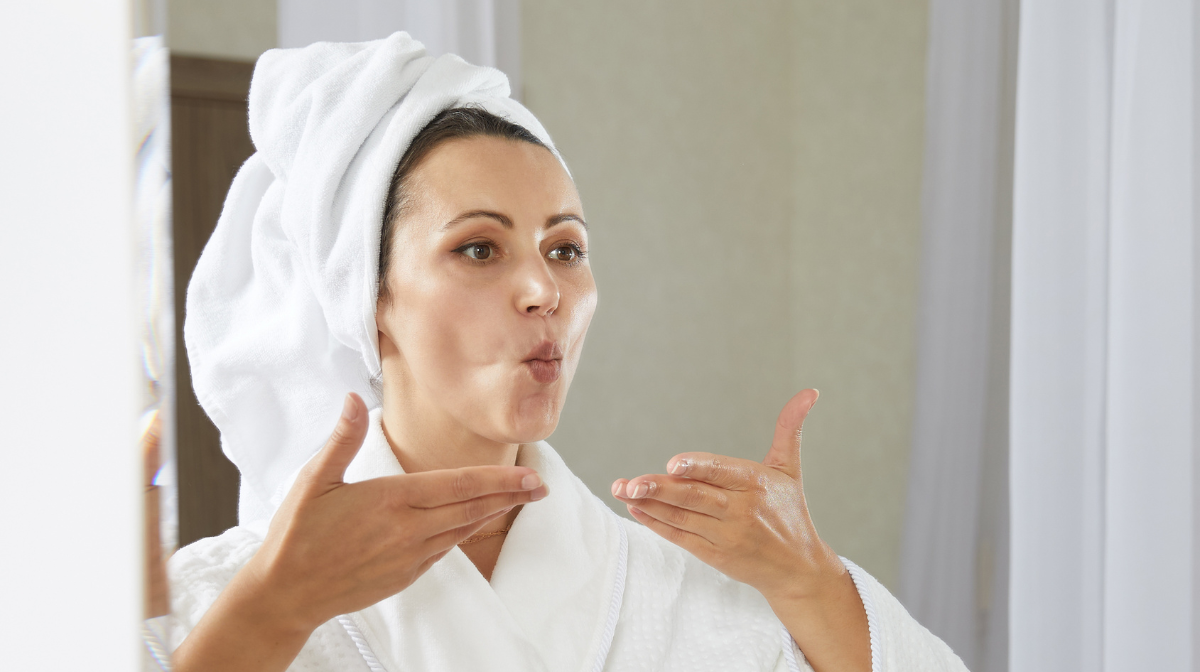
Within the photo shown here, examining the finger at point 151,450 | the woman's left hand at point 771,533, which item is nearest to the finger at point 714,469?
the woman's left hand at point 771,533

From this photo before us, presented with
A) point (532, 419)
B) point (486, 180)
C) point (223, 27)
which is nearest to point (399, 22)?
point (223, 27)

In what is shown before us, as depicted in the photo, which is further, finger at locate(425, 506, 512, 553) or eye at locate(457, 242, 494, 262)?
eye at locate(457, 242, 494, 262)

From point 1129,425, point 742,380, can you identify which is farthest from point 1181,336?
point 742,380

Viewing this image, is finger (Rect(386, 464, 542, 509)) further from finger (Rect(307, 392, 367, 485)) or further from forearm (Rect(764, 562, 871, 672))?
forearm (Rect(764, 562, 871, 672))

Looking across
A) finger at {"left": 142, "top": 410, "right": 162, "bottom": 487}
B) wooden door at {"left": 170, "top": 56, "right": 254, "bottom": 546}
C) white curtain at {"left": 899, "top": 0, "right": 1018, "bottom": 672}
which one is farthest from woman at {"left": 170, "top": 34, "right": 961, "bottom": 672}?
white curtain at {"left": 899, "top": 0, "right": 1018, "bottom": 672}

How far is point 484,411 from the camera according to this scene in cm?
54

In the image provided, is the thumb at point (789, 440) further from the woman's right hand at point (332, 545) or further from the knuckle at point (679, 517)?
the woman's right hand at point (332, 545)

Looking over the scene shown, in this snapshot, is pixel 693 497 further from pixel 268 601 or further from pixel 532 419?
pixel 268 601

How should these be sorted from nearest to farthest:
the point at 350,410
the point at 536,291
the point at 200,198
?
the point at 350,410
the point at 536,291
the point at 200,198

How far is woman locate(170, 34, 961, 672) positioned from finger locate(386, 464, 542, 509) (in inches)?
2.0

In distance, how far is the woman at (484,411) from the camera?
530 mm

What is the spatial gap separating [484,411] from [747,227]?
1650 millimetres

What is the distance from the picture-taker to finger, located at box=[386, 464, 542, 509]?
426 mm

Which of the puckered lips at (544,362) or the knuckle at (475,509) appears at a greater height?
the puckered lips at (544,362)
